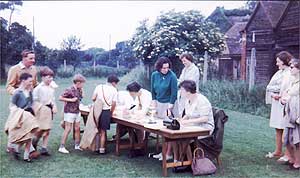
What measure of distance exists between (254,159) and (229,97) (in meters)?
6.95

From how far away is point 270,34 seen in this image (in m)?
19.9

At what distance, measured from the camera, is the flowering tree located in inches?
566

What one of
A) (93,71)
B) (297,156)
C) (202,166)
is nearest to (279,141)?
(297,156)

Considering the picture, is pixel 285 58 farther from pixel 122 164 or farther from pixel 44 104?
pixel 44 104

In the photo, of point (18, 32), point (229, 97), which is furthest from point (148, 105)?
point (18, 32)

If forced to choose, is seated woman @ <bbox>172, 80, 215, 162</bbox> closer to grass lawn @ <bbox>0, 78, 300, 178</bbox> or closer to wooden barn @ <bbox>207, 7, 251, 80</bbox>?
grass lawn @ <bbox>0, 78, 300, 178</bbox>

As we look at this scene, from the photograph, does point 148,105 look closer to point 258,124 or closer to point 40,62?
point 258,124

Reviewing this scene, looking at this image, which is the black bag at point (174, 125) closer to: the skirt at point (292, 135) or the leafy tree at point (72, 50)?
the skirt at point (292, 135)

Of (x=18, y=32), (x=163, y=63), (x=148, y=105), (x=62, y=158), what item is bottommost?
(x=62, y=158)

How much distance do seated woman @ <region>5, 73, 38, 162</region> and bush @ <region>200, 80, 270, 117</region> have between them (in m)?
7.16

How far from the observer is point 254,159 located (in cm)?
589

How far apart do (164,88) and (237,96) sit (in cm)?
698

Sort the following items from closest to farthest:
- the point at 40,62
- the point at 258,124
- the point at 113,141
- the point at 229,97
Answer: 1. the point at 113,141
2. the point at 258,124
3. the point at 229,97
4. the point at 40,62

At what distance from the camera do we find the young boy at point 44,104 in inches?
225
